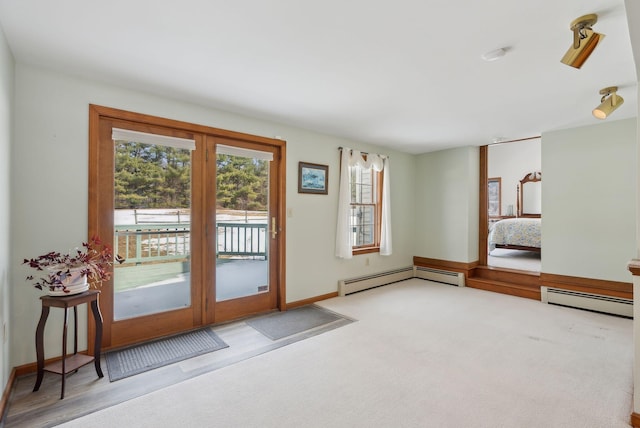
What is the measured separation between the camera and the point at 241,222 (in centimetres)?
360

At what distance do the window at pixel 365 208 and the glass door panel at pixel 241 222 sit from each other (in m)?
1.72

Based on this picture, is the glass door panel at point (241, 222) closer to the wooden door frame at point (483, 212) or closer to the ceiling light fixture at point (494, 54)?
the ceiling light fixture at point (494, 54)

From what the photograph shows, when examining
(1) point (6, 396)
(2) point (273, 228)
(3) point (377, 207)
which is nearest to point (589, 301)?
(3) point (377, 207)

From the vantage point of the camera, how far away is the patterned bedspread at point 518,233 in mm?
6395

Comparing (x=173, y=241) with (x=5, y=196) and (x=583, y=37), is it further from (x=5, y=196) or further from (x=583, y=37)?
(x=583, y=37)

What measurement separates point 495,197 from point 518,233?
2.13 metres

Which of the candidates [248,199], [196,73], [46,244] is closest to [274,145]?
[248,199]

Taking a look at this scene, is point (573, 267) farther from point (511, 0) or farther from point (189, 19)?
point (189, 19)

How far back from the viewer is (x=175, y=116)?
120 inches

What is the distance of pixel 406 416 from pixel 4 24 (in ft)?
11.2

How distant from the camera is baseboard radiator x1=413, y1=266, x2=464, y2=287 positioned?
514 cm

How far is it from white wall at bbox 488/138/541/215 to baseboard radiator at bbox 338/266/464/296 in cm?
422

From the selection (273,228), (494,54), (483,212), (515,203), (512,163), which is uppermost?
(512,163)

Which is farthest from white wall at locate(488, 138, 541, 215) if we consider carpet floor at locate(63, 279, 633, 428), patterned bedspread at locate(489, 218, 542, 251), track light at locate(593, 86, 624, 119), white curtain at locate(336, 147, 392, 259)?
track light at locate(593, 86, 624, 119)
